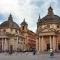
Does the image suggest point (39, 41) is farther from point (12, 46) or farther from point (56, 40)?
point (12, 46)

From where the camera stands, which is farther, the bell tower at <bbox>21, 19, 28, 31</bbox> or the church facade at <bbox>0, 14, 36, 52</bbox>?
the bell tower at <bbox>21, 19, 28, 31</bbox>

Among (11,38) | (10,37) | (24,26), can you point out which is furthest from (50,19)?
(24,26)

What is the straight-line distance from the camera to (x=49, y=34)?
83000mm

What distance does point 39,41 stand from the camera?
86.5 metres

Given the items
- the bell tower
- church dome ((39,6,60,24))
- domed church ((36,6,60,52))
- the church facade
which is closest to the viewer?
domed church ((36,6,60,52))

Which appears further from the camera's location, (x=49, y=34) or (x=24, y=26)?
(x=24, y=26)

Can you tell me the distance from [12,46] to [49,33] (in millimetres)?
25555

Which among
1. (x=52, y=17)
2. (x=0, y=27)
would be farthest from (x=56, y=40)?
(x=0, y=27)

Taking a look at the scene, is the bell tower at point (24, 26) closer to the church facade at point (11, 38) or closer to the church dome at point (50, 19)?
the church facade at point (11, 38)

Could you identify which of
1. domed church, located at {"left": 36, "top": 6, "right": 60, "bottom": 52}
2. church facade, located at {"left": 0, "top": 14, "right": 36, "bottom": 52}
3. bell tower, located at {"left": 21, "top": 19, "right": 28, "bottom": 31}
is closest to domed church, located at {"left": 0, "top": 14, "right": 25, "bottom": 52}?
church facade, located at {"left": 0, "top": 14, "right": 36, "bottom": 52}

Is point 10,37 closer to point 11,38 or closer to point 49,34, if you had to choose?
point 11,38

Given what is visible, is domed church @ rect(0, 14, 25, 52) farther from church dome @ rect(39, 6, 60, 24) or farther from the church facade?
church dome @ rect(39, 6, 60, 24)

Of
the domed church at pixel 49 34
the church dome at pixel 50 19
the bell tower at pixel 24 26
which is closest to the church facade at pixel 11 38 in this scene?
the bell tower at pixel 24 26

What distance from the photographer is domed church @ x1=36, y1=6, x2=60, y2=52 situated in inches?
3275
